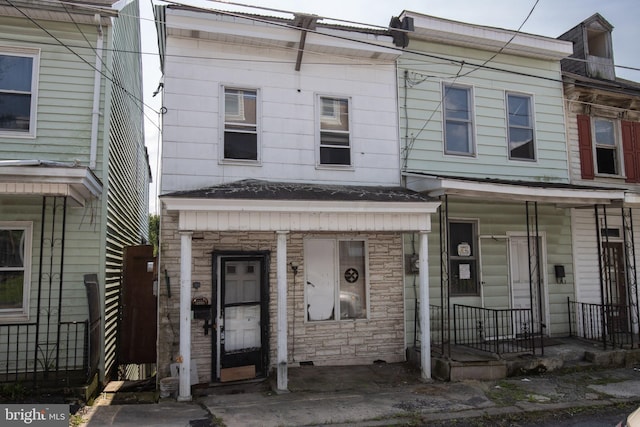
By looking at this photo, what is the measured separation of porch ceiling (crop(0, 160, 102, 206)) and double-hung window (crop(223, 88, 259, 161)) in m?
2.62

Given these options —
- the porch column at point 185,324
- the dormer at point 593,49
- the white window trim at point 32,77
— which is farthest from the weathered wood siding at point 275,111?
the dormer at point 593,49

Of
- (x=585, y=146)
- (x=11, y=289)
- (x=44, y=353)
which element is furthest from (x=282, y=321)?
(x=585, y=146)

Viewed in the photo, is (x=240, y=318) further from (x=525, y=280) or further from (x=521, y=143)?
(x=521, y=143)

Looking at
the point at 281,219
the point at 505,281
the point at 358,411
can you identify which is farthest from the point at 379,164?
the point at 358,411

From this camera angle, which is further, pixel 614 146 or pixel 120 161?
pixel 614 146

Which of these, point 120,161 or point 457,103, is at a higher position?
point 457,103

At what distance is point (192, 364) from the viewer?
777 cm

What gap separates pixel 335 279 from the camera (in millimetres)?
8977

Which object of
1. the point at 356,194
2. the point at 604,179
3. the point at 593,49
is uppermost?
the point at 593,49

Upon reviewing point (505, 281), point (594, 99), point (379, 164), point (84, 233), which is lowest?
point (505, 281)

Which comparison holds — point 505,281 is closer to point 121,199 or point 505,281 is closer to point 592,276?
point 592,276

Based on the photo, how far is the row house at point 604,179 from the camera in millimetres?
10555

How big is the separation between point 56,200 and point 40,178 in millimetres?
1212

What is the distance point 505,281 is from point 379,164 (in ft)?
12.8
